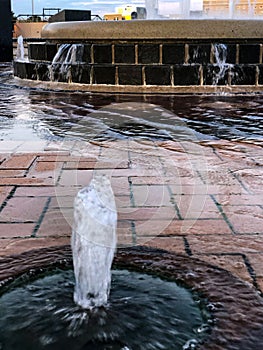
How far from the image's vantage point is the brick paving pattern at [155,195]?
2410 millimetres

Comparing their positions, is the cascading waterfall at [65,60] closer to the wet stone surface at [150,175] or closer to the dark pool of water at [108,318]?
the wet stone surface at [150,175]

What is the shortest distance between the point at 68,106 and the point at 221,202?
3.84 meters

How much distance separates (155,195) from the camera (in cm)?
308

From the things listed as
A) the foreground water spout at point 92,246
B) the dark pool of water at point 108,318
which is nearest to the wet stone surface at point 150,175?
the dark pool of water at point 108,318

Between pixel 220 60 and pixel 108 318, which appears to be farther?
pixel 220 60

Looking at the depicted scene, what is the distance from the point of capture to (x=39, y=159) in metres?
3.91

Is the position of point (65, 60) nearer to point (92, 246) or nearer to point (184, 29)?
point (184, 29)

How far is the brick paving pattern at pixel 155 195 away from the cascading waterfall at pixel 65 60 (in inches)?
150

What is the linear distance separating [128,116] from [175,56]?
2.10 metres

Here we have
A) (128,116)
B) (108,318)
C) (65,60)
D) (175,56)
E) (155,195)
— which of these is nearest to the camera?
(108,318)

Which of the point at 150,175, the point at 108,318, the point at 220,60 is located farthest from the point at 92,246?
the point at 220,60

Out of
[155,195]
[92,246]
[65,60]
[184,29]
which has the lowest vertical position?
[155,195]

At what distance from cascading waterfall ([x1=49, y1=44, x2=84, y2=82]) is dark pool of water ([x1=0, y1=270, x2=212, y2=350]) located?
6.29 metres

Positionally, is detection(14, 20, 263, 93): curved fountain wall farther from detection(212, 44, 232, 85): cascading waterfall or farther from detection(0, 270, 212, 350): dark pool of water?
detection(0, 270, 212, 350): dark pool of water
